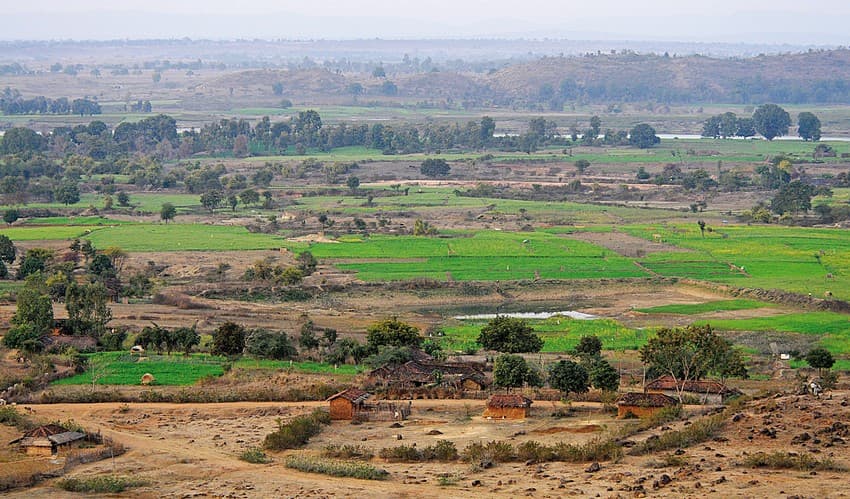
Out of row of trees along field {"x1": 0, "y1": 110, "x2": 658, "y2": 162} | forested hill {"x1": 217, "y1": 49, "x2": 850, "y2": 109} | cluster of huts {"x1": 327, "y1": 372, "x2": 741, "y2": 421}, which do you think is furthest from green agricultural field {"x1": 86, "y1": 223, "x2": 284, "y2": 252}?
forested hill {"x1": 217, "y1": 49, "x2": 850, "y2": 109}

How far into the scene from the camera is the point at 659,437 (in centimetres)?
3153

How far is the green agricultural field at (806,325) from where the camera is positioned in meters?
46.8

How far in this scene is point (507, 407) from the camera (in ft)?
117

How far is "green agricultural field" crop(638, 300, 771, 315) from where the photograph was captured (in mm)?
52500

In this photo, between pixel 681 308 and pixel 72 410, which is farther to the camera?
pixel 681 308

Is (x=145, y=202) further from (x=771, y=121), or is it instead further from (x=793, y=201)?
(x=771, y=121)

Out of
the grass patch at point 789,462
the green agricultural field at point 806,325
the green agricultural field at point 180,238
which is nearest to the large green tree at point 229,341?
the green agricultural field at point 806,325

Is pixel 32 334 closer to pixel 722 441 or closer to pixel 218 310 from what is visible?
pixel 218 310

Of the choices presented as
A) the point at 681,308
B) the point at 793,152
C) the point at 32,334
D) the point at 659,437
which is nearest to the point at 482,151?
the point at 793,152

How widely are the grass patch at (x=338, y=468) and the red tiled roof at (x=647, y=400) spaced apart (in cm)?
838

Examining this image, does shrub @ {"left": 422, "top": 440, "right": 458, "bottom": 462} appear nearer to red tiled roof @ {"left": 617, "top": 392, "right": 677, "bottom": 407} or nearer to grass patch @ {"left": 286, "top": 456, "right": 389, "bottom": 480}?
grass patch @ {"left": 286, "top": 456, "right": 389, "bottom": 480}

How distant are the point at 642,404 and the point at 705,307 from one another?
1872 centimetres

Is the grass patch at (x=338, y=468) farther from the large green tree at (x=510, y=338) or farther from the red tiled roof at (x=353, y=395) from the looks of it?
the large green tree at (x=510, y=338)

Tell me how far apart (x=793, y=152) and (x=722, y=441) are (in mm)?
85004
